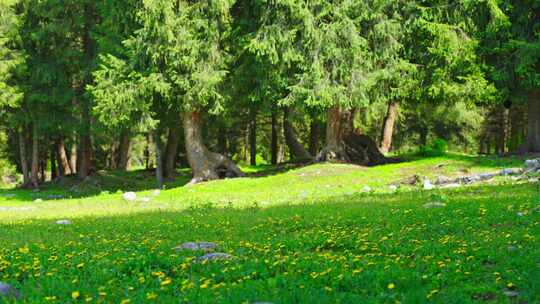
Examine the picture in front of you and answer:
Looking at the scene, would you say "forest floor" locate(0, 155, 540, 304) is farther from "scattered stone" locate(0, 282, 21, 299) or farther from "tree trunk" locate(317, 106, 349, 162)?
"tree trunk" locate(317, 106, 349, 162)

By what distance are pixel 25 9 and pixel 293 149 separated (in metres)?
18.5

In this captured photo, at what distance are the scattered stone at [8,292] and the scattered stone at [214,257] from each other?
2.21 meters

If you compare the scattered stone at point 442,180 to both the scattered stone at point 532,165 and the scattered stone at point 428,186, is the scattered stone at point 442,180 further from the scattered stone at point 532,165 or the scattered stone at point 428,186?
the scattered stone at point 532,165

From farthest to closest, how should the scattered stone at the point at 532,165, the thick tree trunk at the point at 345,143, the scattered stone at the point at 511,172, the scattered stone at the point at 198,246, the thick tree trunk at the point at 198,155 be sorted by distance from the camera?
the thick tree trunk at the point at 345,143 → the thick tree trunk at the point at 198,155 → the scattered stone at the point at 511,172 → the scattered stone at the point at 532,165 → the scattered stone at the point at 198,246

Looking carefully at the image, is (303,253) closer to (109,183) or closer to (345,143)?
(345,143)

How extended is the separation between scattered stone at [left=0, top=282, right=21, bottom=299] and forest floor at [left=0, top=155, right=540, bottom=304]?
7cm

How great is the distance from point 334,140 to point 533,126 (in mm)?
9080

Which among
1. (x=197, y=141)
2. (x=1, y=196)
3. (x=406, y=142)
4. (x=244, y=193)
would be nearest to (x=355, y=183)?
(x=244, y=193)

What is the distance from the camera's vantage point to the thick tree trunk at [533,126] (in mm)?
27031

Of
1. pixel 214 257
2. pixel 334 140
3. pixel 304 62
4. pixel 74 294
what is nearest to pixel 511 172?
pixel 304 62

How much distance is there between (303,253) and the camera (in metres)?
8.02

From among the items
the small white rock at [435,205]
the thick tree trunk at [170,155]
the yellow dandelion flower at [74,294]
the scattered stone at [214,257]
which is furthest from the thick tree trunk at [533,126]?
Answer: the yellow dandelion flower at [74,294]

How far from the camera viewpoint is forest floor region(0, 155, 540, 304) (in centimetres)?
591

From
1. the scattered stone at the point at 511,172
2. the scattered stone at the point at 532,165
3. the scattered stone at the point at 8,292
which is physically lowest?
the scattered stone at the point at 8,292
